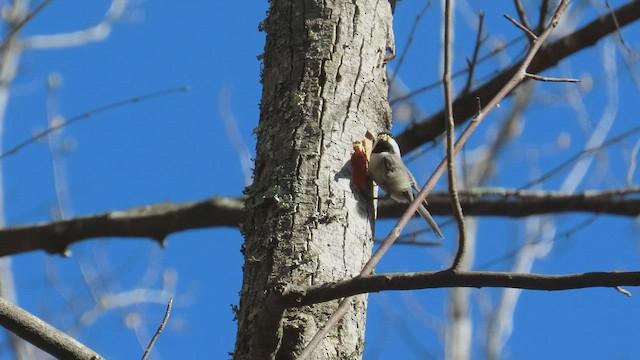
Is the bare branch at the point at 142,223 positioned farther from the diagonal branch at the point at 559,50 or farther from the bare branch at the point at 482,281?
the bare branch at the point at 482,281

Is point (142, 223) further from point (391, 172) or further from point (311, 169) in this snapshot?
point (311, 169)

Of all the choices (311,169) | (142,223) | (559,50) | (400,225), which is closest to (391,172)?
(311,169)

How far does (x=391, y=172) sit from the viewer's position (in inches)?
117

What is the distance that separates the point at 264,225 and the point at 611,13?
2185 millimetres

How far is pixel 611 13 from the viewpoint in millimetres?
3682

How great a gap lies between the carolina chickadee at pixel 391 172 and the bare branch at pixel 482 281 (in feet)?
2.97

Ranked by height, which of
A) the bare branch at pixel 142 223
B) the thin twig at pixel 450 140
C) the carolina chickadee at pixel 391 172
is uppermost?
the bare branch at pixel 142 223

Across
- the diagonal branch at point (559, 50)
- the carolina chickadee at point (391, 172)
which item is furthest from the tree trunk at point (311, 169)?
the diagonal branch at point (559, 50)

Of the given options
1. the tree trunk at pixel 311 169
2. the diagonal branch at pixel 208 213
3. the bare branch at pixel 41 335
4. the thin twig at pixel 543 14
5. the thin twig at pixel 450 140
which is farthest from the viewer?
the diagonal branch at pixel 208 213

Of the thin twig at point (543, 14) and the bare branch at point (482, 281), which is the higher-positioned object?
the thin twig at point (543, 14)

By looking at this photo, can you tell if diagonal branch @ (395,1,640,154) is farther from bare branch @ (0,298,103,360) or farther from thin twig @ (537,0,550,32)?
bare branch @ (0,298,103,360)

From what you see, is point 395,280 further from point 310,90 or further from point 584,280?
point 310,90

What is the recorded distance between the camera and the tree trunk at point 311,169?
2.10 metres

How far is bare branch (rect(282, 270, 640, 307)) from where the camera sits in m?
1.48
